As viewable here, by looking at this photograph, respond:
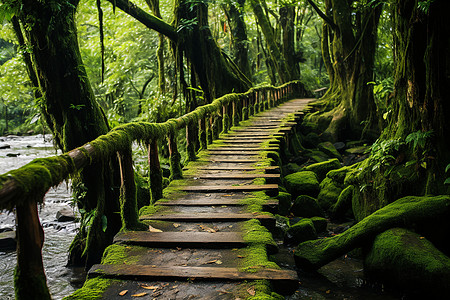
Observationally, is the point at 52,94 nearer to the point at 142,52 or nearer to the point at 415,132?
the point at 415,132

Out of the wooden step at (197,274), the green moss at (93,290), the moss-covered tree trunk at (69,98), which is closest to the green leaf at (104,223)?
the moss-covered tree trunk at (69,98)

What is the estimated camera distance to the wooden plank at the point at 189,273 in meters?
3.15

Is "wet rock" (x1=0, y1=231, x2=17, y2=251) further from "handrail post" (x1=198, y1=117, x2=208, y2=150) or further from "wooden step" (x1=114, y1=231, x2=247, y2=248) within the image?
"wooden step" (x1=114, y1=231, x2=247, y2=248)

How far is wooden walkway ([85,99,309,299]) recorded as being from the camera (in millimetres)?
3084

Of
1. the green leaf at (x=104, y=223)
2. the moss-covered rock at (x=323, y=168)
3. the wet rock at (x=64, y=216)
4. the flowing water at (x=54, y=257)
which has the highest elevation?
the green leaf at (x=104, y=223)

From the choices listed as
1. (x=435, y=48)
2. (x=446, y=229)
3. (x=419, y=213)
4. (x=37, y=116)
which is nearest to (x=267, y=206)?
(x=419, y=213)

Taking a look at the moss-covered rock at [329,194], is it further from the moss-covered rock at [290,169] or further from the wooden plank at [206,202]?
the wooden plank at [206,202]

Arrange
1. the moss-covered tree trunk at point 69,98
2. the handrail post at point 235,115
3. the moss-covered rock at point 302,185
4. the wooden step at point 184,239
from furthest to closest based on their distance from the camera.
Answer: the handrail post at point 235,115, the moss-covered rock at point 302,185, the moss-covered tree trunk at point 69,98, the wooden step at point 184,239

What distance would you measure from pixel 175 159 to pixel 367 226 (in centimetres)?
312

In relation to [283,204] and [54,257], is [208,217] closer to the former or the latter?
[283,204]

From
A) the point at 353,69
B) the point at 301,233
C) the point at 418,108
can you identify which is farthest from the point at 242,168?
the point at 353,69

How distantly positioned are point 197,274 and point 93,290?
0.81m

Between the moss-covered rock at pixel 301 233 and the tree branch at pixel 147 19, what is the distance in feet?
23.5

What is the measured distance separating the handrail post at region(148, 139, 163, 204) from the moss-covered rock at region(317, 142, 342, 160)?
29.8 ft
